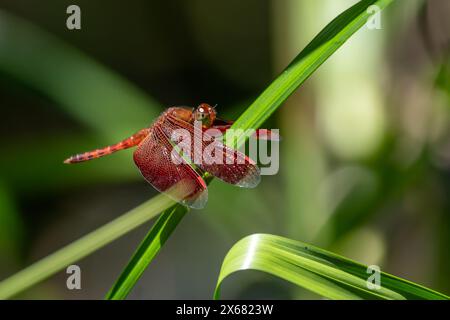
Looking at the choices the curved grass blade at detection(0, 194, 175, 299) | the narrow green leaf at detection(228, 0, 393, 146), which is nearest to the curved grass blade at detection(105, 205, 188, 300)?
the curved grass blade at detection(0, 194, 175, 299)

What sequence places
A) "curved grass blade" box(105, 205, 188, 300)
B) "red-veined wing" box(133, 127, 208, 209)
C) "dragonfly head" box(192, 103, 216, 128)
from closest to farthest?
"curved grass blade" box(105, 205, 188, 300)
"red-veined wing" box(133, 127, 208, 209)
"dragonfly head" box(192, 103, 216, 128)

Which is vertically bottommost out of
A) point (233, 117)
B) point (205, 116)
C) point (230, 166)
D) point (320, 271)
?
point (320, 271)

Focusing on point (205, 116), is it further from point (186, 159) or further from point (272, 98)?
point (272, 98)

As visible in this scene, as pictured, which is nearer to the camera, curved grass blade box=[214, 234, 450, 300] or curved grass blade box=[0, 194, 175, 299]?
curved grass blade box=[214, 234, 450, 300]

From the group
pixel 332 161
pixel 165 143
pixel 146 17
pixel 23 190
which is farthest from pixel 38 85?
pixel 332 161

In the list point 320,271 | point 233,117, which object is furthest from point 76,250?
point 233,117

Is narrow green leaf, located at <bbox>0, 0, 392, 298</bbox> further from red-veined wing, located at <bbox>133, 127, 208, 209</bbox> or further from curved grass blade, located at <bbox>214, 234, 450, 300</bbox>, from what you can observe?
curved grass blade, located at <bbox>214, 234, 450, 300</bbox>
